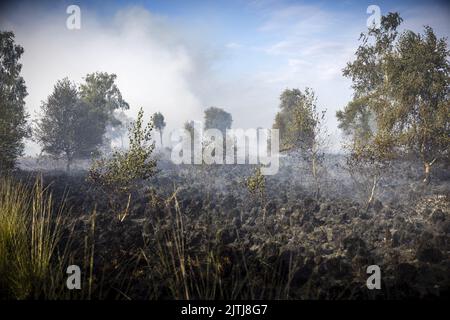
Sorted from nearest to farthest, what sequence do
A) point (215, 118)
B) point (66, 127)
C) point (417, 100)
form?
point (417, 100), point (66, 127), point (215, 118)

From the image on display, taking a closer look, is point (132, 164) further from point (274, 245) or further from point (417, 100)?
point (417, 100)

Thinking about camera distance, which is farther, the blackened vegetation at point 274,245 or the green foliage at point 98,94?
the green foliage at point 98,94

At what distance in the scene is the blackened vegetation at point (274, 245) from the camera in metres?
6.68

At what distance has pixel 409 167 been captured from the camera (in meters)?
24.7

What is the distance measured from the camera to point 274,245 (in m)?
10.7

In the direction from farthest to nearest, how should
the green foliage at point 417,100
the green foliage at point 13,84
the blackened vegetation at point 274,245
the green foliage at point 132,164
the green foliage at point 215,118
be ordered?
the green foliage at point 215,118 → the green foliage at point 13,84 → the green foliage at point 417,100 → the green foliage at point 132,164 → the blackened vegetation at point 274,245

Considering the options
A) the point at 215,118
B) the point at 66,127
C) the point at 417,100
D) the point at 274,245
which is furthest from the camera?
the point at 215,118

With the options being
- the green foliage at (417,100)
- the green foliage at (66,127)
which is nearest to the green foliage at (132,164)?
the green foliage at (417,100)

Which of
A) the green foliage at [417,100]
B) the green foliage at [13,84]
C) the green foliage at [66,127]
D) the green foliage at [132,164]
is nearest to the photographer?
the green foliage at [132,164]

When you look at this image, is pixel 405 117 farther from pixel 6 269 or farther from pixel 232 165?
pixel 6 269

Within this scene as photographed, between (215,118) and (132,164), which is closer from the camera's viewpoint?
(132,164)

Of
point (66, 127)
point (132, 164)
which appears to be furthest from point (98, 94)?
point (132, 164)

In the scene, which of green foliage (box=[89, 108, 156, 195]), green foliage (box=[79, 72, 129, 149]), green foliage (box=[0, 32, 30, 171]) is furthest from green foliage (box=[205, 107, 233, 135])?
green foliage (box=[89, 108, 156, 195])

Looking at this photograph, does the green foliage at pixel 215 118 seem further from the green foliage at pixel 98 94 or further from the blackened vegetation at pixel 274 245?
the blackened vegetation at pixel 274 245
